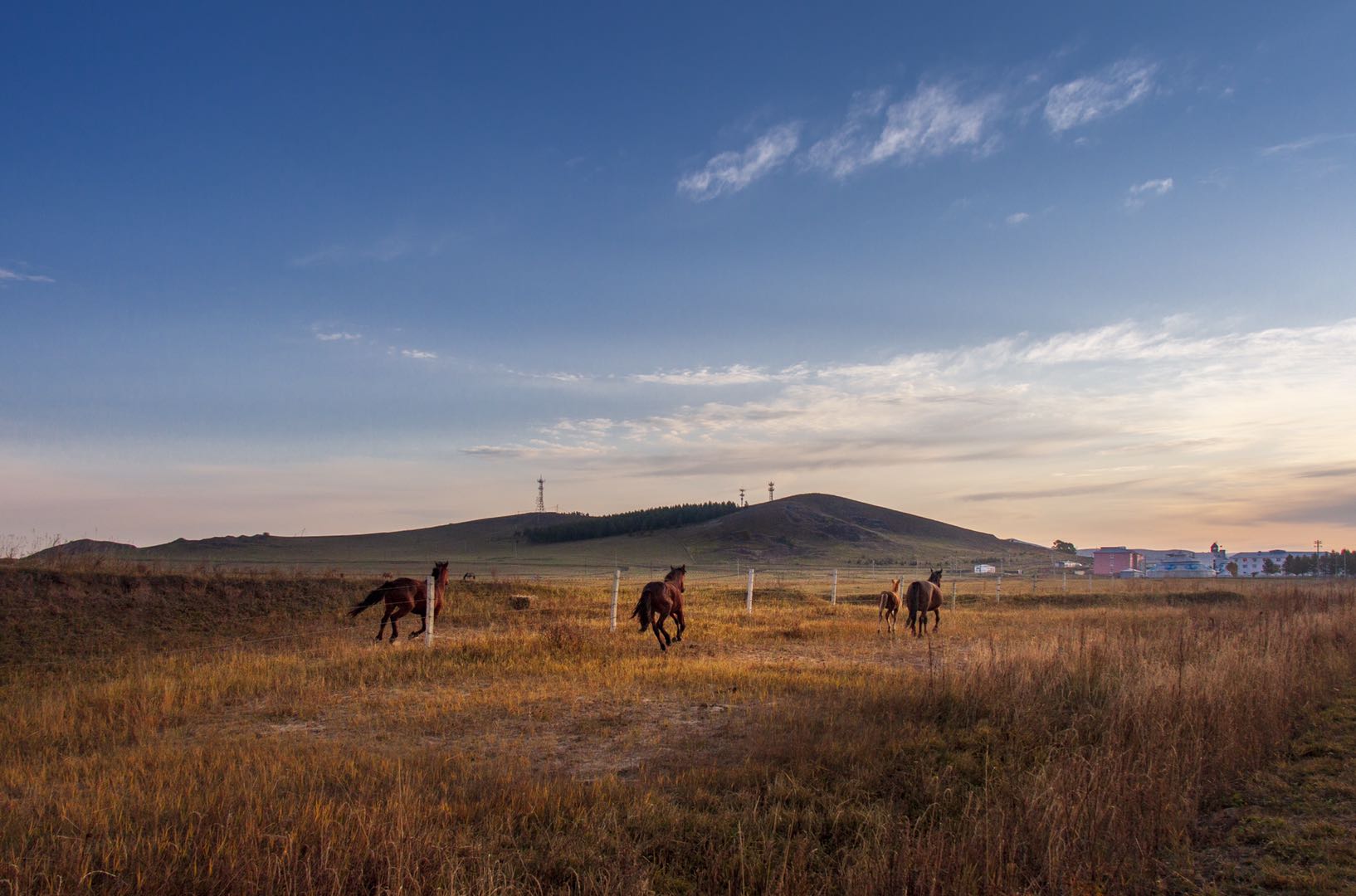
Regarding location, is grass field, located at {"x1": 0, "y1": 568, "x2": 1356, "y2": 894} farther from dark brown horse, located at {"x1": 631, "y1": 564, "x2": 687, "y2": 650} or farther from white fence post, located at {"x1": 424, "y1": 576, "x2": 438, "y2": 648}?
white fence post, located at {"x1": 424, "y1": 576, "x2": 438, "y2": 648}

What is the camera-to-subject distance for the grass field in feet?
17.0

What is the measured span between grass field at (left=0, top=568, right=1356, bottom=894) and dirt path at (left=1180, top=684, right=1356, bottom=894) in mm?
201

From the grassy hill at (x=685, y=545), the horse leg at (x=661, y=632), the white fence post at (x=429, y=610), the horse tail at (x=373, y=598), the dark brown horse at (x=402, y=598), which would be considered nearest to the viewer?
the horse leg at (x=661, y=632)

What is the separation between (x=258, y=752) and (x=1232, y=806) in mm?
9164

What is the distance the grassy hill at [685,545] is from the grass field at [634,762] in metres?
68.4

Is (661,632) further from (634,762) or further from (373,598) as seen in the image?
(634,762)

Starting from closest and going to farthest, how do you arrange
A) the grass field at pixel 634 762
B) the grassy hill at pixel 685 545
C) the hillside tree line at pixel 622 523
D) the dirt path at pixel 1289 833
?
the grass field at pixel 634 762
the dirt path at pixel 1289 833
the grassy hill at pixel 685 545
the hillside tree line at pixel 622 523

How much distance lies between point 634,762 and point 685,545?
372 ft

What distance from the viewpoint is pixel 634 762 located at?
325 inches

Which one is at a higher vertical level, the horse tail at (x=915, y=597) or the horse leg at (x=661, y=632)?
the horse tail at (x=915, y=597)

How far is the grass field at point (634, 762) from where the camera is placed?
5176mm

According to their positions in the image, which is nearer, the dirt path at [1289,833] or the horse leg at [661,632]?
the dirt path at [1289,833]

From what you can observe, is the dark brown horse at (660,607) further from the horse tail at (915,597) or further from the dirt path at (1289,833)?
the dirt path at (1289,833)

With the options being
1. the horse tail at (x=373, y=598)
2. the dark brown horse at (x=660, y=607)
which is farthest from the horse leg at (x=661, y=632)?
the horse tail at (x=373, y=598)
